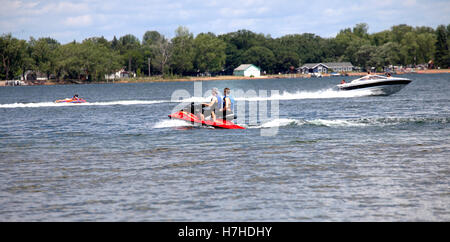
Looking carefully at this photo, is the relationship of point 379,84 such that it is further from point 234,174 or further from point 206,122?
point 234,174

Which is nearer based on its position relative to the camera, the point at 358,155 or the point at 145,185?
the point at 145,185

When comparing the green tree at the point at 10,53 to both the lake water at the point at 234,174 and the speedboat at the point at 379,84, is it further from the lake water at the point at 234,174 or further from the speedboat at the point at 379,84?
the lake water at the point at 234,174

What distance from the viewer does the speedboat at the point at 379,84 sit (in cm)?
4778

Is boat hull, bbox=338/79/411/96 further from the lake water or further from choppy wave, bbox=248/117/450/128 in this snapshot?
the lake water

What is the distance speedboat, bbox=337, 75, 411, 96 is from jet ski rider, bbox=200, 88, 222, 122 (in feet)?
81.6

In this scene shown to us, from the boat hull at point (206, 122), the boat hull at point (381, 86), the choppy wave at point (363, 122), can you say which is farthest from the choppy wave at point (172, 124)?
the boat hull at point (381, 86)

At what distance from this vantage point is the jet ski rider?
2620cm

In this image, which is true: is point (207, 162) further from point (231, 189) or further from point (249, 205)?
point (249, 205)

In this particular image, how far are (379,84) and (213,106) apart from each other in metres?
25.6

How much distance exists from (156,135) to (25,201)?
42.2 ft

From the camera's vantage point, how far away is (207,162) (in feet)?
57.8

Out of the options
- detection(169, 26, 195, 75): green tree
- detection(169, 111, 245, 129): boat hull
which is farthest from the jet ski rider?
detection(169, 26, 195, 75): green tree
